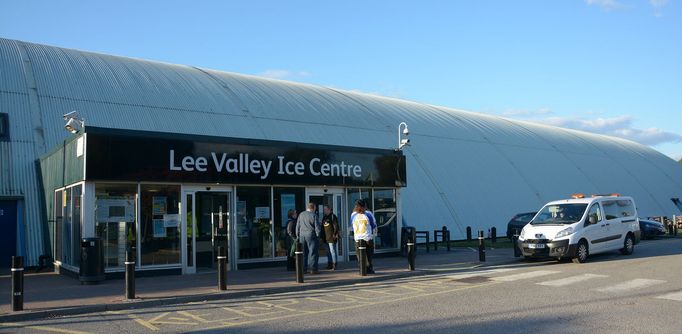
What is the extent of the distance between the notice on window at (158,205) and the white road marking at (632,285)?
10.7 meters

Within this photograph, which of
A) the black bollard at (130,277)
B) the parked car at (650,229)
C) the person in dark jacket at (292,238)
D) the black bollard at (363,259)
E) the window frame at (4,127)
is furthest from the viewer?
the parked car at (650,229)

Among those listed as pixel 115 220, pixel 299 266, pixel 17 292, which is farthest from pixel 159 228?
pixel 17 292

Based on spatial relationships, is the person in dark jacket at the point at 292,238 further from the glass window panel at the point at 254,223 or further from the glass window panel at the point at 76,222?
the glass window panel at the point at 76,222

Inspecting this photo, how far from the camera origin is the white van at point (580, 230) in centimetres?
1677

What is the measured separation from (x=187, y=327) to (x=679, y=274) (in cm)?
1139

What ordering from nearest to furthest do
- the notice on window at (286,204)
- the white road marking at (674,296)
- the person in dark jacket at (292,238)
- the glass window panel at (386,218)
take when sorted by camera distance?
1. the white road marking at (674,296)
2. the person in dark jacket at (292,238)
3. the notice on window at (286,204)
4. the glass window panel at (386,218)

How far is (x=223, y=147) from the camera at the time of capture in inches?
653

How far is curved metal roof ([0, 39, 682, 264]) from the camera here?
22531 mm

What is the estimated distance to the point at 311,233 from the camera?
15.5 metres

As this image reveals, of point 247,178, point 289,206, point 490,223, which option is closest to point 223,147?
point 247,178

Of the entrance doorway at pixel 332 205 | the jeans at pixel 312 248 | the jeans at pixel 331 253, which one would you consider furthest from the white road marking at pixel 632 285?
the entrance doorway at pixel 332 205

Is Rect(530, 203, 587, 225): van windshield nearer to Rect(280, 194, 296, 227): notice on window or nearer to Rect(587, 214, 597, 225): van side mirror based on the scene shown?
Rect(587, 214, 597, 225): van side mirror

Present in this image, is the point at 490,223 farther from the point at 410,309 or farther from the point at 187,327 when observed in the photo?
the point at 187,327

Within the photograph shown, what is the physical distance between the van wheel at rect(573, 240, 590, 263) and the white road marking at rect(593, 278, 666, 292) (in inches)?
146
